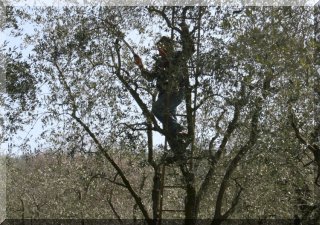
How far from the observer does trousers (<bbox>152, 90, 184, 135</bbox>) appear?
5512mm

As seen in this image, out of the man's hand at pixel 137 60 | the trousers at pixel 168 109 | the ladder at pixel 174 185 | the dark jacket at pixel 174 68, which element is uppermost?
the man's hand at pixel 137 60

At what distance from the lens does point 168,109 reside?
5.56 m

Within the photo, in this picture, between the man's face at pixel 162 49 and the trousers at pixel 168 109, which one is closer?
the man's face at pixel 162 49

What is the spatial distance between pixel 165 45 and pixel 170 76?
1.22 ft

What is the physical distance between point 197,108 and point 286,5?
1546 mm

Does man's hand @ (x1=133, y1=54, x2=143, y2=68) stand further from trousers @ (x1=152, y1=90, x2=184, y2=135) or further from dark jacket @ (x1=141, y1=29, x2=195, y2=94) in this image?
trousers @ (x1=152, y1=90, x2=184, y2=135)

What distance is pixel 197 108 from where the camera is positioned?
5.50 meters

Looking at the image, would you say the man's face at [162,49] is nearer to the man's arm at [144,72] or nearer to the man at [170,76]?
the man at [170,76]

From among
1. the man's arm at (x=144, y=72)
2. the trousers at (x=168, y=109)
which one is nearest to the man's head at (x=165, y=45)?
the man's arm at (x=144, y=72)

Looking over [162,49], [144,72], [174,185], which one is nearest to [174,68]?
[162,49]

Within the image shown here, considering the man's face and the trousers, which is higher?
the man's face

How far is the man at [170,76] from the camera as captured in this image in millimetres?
5227

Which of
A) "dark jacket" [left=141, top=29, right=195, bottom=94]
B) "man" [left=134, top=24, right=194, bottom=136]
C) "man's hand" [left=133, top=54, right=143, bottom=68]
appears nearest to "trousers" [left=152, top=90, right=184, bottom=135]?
"man" [left=134, top=24, right=194, bottom=136]

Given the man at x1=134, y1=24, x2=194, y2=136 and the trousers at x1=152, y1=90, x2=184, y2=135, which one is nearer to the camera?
the man at x1=134, y1=24, x2=194, y2=136
